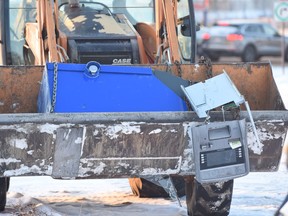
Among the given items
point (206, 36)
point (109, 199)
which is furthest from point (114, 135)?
point (206, 36)

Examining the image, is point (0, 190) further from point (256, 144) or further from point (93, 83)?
point (256, 144)

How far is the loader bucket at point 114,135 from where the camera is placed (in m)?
6.96

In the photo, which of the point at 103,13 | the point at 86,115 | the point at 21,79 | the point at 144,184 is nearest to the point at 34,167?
the point at 86,115

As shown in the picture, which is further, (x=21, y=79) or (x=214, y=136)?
(x=21, y=79)

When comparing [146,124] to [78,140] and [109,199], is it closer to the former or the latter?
[78,140]

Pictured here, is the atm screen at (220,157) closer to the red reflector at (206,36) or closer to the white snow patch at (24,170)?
the white snow patch at (24,170)

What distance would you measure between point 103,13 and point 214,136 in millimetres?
3141

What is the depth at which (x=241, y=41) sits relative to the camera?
32.0 m

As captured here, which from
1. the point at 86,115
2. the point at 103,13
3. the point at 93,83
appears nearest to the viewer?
the point at 86,115

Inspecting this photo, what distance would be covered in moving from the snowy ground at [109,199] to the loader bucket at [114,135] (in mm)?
1100

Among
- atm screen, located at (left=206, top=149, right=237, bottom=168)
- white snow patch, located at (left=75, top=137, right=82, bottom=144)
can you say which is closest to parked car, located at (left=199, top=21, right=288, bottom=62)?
atm screen, located at (left=206, top=149, right=237, bottom=168)

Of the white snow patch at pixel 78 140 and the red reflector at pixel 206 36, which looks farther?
the red reflector at pixel 206 36

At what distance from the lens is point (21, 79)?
7961 millimetres

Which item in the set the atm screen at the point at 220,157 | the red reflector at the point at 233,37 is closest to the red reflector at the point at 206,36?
the red reflector at the point at 233,37
